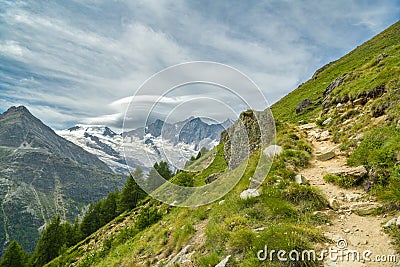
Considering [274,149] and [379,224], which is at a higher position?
[274,149]

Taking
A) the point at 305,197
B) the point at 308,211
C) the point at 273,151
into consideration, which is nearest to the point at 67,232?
the point at 273,151

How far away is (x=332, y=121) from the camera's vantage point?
766 inches

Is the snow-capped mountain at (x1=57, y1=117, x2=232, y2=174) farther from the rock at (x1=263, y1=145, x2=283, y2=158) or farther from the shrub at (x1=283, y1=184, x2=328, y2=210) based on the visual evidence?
the rock at (x1=263, y1=145, x2=283, y2=158)

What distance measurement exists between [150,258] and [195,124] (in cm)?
667

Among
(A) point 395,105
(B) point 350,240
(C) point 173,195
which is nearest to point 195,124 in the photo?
(C) point 173,195

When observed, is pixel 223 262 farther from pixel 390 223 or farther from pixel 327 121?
pixel 327 121

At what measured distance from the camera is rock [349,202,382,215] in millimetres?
7394

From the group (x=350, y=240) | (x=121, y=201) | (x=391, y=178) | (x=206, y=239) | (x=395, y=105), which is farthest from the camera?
(x=121, y=201)

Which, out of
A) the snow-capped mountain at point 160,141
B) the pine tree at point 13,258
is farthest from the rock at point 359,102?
the pine tree at point 13,258

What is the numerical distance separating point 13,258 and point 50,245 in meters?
7.66

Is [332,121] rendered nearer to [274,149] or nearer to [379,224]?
[274,149]

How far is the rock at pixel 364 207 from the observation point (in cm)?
739

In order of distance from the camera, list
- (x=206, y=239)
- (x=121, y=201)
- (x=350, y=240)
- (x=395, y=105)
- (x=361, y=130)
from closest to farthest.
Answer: (x=350, y=240), (x=206, y=239), (x=395, y=105), (x=361, y=130), (x=121, y=201)

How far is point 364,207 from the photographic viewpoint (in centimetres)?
764
